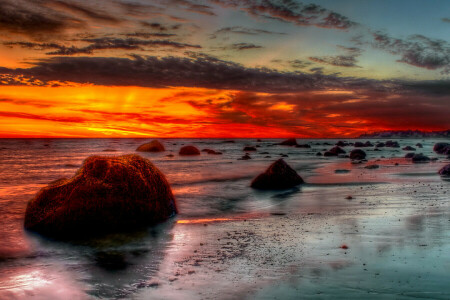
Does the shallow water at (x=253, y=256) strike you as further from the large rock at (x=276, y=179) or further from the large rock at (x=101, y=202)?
the large rock at (x=276, y=179)

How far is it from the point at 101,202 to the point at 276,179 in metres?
7.75

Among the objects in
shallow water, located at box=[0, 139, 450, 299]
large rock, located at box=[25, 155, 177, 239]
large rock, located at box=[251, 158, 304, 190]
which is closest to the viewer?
shallow water, located at box=[0, 139, 450, 299]

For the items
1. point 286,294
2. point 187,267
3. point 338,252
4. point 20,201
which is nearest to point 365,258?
point 338,252

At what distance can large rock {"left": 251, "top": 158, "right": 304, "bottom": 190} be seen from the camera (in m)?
14.4

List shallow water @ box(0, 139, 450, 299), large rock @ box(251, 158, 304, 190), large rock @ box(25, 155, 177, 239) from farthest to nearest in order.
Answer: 1. large rock @ box(251, 158, 304, 190)
2. large rock @ box(25, 155, 177, 239)
3. shallow water @ box(0, 139, 450, 299)

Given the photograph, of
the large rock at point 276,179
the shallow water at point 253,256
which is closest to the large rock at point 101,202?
the shallow water at point 253,256

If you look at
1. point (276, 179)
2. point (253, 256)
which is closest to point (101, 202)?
point (253, 256)

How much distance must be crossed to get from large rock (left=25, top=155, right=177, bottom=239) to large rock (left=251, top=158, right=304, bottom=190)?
587 centimetres

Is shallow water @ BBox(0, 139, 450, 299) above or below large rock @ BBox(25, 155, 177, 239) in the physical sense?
below

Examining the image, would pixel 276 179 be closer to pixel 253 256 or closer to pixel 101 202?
pixel 101 202

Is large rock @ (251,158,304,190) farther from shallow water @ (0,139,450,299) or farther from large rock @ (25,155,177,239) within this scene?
large rock @ (25,155,177,239)

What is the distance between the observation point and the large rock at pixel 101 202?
8.06 metres

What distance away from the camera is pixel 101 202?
8359mm

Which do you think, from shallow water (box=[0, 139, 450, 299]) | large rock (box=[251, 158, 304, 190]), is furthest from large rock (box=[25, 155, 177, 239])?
large rock (box=[251, 158, 304, 190])
